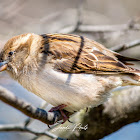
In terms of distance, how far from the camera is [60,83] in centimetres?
340

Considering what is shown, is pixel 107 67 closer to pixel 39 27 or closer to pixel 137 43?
pixel 137 43

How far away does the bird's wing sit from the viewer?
360 centimetres

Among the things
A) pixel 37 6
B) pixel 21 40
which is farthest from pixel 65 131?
pixel 37 6

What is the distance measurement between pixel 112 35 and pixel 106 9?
1.81 m

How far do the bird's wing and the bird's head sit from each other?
9.7 inches

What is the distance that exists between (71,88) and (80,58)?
46 centimetres

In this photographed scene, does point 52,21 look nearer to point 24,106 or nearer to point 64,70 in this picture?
point 64,70

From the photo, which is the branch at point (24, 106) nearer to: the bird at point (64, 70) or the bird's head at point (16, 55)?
the bird at point (64, 70)

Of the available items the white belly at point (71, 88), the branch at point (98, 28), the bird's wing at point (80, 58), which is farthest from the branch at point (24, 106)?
the branch at point (98, 28)

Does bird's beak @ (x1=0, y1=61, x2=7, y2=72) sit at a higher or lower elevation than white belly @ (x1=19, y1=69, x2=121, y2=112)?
higher

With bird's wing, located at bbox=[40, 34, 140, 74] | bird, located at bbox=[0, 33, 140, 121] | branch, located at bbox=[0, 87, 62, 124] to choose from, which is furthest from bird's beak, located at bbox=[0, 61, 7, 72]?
branch, located at bbox=[0, 87, 62, 124]

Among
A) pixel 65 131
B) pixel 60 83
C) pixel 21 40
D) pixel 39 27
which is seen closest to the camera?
pixel 60 83

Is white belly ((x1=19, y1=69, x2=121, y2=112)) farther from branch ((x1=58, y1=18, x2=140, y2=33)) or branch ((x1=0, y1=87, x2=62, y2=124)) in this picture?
branch ((x1=58, y1=18, x2=140, y2=33))

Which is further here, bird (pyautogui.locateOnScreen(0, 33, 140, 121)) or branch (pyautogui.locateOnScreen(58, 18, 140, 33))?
branch (pyautogui.locateOnScreen(58, 18, 140, 33))
